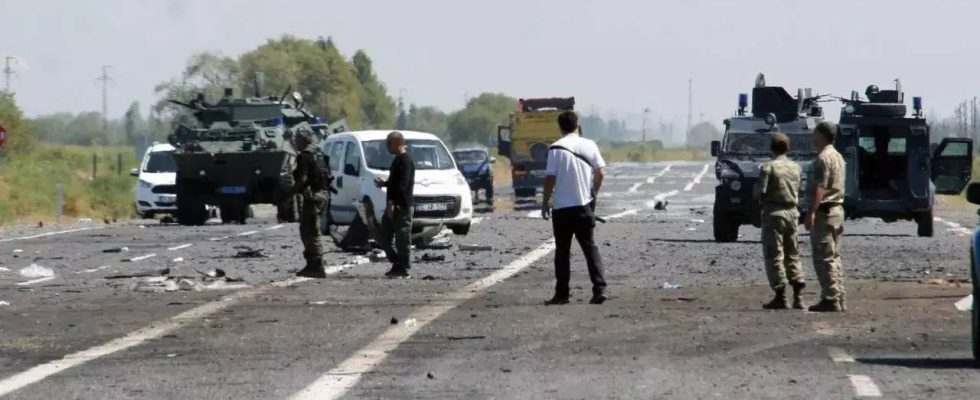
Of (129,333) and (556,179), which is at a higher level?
(556,179)

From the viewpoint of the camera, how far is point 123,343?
13.8 meters

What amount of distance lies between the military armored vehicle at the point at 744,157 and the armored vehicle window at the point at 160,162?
52.2 feet

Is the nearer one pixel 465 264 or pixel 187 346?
pixel 187 346

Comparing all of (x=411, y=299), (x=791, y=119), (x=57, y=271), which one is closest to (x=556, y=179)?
(x=411, y=299)

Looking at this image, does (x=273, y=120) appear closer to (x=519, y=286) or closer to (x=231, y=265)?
(x=231, y=265)

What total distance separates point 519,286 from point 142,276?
4.72 metres

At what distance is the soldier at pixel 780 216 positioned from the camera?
16.6 meters

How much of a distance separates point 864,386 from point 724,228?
760 inches

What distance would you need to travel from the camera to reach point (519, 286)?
1980 cm

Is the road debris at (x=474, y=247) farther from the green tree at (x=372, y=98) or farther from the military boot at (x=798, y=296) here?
the green tree at (x=372, y=98)

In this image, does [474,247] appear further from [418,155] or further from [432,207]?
[418,155]

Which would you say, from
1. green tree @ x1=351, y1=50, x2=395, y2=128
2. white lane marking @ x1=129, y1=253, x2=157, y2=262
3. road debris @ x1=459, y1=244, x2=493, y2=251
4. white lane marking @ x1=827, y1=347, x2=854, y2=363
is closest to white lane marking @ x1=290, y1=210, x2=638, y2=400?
white lane marking @ x1=827, y1=347, x2=854, y2=363

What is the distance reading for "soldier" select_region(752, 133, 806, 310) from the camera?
54.5 ft

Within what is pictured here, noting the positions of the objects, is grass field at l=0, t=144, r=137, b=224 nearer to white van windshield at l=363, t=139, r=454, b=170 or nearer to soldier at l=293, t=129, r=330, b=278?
white van windshield at l=363, t=139, r=454, b=170
